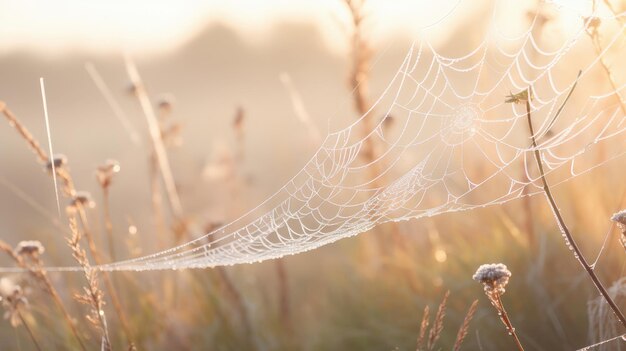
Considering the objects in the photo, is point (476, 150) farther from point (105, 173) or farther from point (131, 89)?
point (105, 173)

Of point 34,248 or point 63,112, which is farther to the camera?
point 63,112

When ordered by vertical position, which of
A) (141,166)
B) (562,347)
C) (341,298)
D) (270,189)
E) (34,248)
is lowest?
(562,347)

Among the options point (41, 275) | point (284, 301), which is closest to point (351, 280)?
point (284, 301)

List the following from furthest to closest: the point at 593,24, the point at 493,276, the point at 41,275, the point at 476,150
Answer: the point at 476,150 → the point at 41,275 → the point at 593,24 → the point at 493,276

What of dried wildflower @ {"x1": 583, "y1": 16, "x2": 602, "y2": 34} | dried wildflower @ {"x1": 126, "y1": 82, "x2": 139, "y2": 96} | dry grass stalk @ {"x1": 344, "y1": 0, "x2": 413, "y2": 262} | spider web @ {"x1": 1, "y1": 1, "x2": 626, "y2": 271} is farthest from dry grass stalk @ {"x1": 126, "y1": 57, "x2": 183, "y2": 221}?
dried wildflower @ {"x1": 583, "y1": 16, "x2": 602, "y2": 34}

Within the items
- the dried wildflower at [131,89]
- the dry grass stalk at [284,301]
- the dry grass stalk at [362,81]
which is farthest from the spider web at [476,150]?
the dried wildflower at [131,89]

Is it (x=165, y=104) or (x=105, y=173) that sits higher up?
(x=165, y=104)

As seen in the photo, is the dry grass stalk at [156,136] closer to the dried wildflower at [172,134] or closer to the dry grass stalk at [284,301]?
the dried wildflower at [172,134]

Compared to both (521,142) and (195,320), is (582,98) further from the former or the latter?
(195,320)

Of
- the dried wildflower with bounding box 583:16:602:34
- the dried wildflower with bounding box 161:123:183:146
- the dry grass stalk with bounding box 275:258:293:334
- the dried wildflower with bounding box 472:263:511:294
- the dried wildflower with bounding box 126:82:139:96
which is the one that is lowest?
the dried wildflower with bounding box 472:263:511:294

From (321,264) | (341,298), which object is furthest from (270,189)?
(341,298)

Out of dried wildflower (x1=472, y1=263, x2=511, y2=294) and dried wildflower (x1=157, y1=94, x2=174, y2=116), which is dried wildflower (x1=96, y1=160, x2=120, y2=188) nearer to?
dried wildflower (x1=157, y1=94, x2=174, y2=116)
